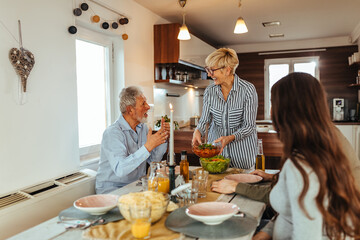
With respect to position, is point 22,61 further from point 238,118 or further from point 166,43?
point 166,43

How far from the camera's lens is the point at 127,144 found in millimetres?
2266

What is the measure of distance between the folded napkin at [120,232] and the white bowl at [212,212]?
108 mm

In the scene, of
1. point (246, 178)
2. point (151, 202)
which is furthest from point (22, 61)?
point (246, 178)

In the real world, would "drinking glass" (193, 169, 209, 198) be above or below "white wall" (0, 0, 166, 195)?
below

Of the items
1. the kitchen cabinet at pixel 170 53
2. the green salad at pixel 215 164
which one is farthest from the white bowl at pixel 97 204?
the kitchen cabinet at pixel 170 53

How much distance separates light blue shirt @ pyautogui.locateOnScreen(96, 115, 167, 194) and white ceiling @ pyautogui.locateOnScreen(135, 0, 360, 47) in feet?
7.27

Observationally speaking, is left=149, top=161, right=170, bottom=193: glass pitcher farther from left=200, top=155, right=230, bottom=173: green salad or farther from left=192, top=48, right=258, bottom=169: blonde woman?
left=192, top=48, right=258, bottom=169: blonde woman

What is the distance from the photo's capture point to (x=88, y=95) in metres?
3.20

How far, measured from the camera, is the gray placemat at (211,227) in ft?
3.67

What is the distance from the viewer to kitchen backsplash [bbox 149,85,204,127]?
15.1ft

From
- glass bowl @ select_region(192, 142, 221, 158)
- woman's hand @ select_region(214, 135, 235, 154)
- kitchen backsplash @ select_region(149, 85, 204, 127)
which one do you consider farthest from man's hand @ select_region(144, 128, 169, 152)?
kitchen backsplash @ select_region(149, 85, 204, 127)

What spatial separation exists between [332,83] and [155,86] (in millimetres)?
4093

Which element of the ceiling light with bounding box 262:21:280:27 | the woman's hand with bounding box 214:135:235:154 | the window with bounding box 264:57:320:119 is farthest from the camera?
the window with bounding box 264:57:320:119

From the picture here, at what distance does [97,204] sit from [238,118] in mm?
1430
